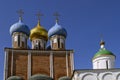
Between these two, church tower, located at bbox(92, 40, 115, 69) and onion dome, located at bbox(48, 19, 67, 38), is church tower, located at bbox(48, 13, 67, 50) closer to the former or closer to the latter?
onion dome, located at bbox(48, 19, 67, 38)

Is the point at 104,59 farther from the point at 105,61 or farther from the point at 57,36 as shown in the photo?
the point at 57,36

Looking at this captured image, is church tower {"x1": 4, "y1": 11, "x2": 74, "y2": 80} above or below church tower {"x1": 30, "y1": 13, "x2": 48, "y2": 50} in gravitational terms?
below

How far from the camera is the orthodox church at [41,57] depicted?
3064cm

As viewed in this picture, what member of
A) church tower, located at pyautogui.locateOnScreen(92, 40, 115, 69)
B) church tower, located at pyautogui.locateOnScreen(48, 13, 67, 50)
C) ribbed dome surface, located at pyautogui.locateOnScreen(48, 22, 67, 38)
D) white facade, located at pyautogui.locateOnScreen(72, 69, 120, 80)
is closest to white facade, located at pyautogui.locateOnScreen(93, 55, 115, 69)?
church tower, located at pyautogui.locateOnScreen(92, 40, 115, 69)

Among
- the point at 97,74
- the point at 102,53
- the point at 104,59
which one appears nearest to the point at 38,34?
the point at 102,53

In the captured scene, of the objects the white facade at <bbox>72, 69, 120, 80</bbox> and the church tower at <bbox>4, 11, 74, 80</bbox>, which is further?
the church tower at <bbox>4, 11, 74, 80</bbox>

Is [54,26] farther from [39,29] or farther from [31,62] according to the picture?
[31,62]

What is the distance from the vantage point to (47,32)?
36.8m

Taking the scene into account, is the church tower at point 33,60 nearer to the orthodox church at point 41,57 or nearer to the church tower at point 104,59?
the orthodox church at point 41,57

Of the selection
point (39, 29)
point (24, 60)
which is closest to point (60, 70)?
point (24, 60)

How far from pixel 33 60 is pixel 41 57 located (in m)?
0.82

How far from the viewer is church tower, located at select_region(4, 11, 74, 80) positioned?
Result: 31.8 metres

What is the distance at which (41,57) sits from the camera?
108ft

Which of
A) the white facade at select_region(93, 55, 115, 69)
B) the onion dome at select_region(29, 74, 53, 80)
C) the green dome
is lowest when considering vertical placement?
the onion dome at select_region(29, 74, 53, 80)
